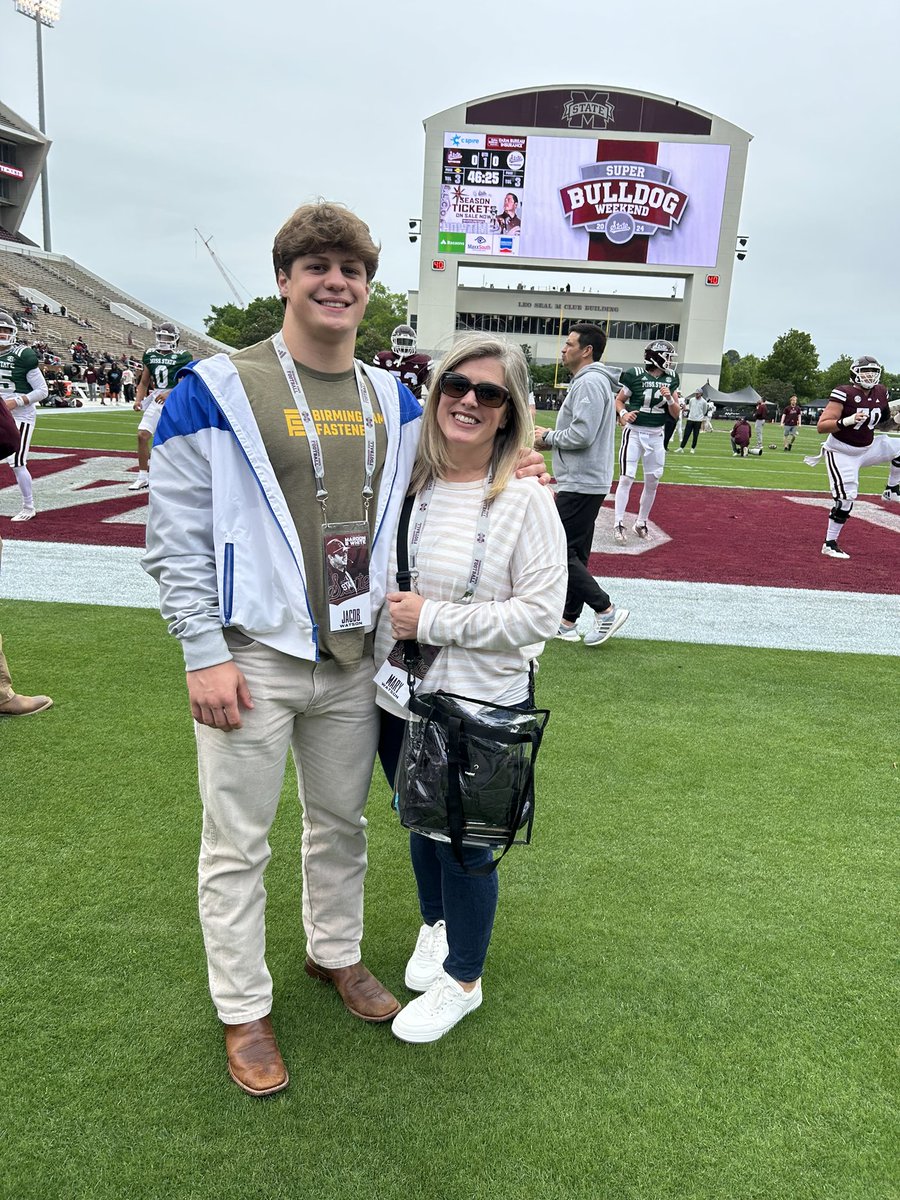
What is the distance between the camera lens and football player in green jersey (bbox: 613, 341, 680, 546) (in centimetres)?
859

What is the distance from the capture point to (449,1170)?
1812 millimetres

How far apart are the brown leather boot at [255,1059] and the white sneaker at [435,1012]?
32 cm

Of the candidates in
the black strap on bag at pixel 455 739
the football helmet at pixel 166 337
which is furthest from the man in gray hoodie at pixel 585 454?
the football helmet at pixel 166 337

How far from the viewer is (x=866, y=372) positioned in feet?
27.1

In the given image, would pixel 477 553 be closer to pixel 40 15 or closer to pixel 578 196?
pixel 578 196

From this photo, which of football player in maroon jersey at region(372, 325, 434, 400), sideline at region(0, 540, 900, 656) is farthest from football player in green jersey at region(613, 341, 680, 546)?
football player in maroon jersey at region(372, 325, 434, 400)

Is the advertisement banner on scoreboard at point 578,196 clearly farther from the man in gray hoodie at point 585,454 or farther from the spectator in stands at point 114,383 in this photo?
the man in gray hoodie at point 585,454

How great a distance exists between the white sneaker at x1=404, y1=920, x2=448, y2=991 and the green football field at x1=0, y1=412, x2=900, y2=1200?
8cm

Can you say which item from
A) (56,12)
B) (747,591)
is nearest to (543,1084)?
(747,591)

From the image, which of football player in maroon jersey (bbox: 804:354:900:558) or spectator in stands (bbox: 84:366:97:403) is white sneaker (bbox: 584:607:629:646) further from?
spectator in stands (bbox: 84:366:97:403)

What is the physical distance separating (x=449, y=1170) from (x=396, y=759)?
3.09ft

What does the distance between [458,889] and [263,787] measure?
22.1 inches

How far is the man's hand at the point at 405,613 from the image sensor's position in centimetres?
194

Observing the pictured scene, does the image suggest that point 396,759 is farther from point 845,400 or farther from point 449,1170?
point 845,400
